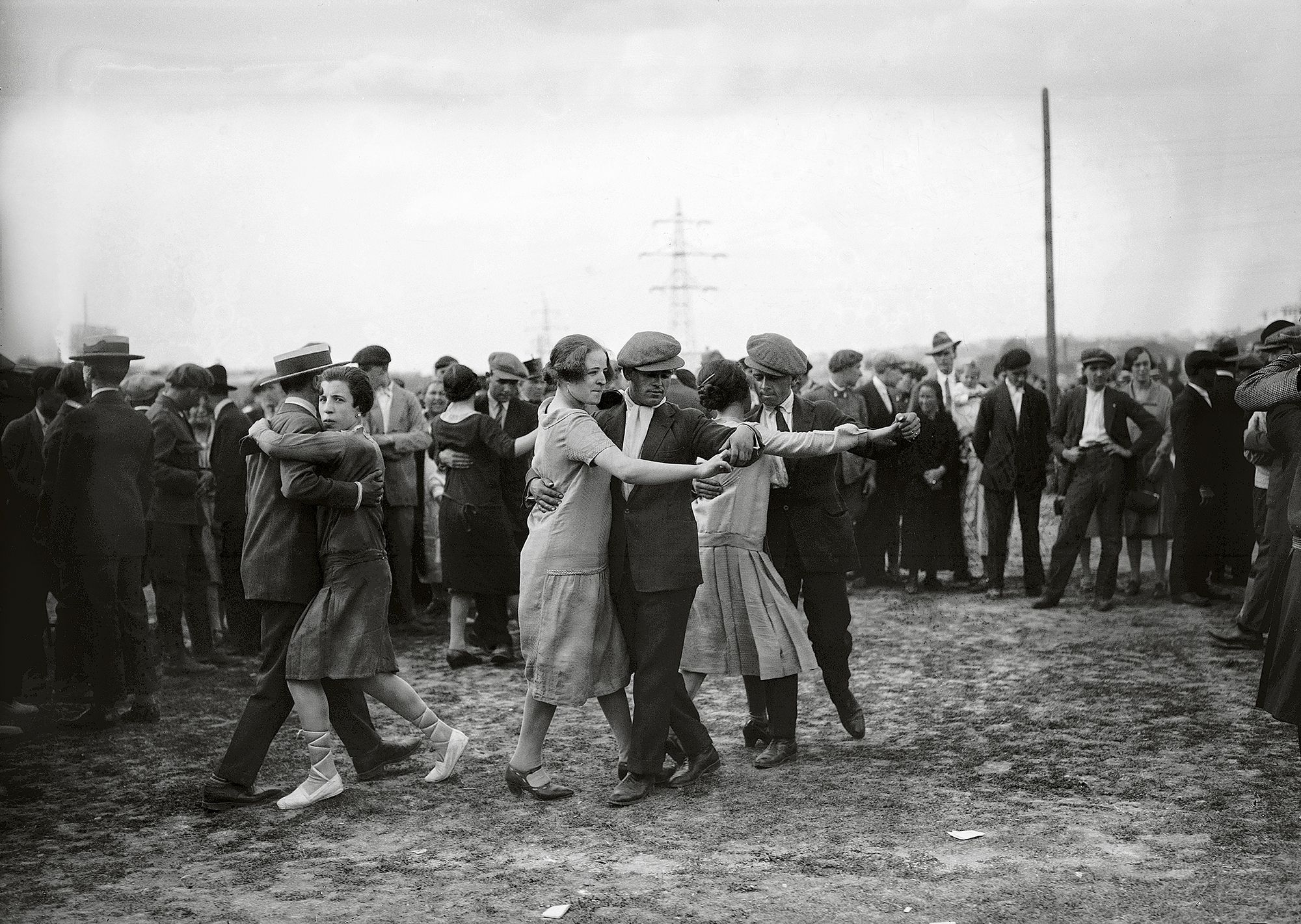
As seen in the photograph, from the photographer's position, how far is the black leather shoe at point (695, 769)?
5.60 meters

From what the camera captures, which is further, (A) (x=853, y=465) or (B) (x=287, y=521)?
(A) (x=853, y=465)

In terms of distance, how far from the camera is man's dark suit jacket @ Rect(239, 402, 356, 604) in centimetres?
536

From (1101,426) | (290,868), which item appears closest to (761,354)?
(290,868)

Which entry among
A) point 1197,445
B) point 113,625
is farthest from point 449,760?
point 1197,445

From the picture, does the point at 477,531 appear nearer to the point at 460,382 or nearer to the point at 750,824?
the point at 460,382

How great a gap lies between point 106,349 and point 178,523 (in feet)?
5.58

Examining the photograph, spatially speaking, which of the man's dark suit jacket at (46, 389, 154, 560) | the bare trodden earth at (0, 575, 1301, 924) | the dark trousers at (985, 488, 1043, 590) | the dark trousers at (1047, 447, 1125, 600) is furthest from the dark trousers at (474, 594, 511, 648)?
the dark trousers at (1047, 447, 1125, 600)

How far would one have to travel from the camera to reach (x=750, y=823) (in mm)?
5020

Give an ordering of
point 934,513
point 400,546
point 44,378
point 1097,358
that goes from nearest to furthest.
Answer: point 44,378 → point 400,546 → point 1097,358 → point 934,513

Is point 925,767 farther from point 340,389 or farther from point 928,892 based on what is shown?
point 340,389

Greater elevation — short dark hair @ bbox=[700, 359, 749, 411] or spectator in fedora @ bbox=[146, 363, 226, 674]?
short dark hair @ bbox=[700, 359, 749, 411]

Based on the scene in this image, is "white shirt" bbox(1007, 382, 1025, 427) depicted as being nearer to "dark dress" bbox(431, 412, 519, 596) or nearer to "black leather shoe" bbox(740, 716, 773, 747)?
"dark dress" bbox(431, 412, 519, 596)

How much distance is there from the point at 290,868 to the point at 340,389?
201 cm

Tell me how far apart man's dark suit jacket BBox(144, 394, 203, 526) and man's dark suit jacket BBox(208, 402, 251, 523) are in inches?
16.2
